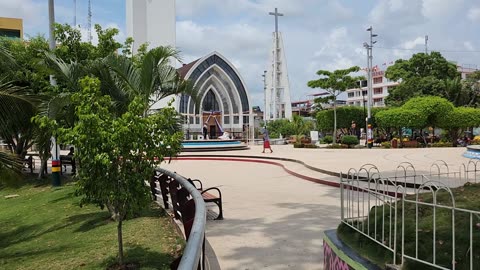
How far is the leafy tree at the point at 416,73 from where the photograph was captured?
4850 cm

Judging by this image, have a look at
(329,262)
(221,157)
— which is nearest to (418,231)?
(329,262)

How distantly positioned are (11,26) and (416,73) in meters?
53.3

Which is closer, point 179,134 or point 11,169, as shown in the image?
point 179,134

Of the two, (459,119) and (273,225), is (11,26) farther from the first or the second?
(273,225)

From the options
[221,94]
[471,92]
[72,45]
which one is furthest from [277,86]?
[72,45]

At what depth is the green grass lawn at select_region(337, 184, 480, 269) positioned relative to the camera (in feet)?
9.04

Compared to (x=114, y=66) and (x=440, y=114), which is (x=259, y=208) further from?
(x=440, y=114)

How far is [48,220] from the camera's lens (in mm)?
8867

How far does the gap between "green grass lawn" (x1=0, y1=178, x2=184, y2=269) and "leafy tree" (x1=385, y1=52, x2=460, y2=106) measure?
45.2 metres

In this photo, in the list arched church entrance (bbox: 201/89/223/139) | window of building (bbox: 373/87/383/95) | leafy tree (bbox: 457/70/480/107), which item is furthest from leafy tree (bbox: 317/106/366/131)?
window of building (bbox: 373/87/383/95)

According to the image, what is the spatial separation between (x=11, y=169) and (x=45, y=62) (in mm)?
3603

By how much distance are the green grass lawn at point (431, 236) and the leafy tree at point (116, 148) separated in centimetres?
223

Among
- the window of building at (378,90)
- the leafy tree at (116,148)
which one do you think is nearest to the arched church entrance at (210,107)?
the window of building at (378,90)

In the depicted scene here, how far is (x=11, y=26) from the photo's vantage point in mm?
56375
